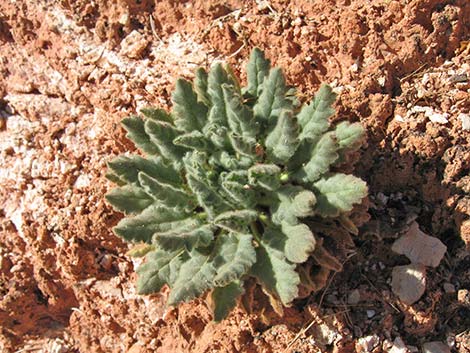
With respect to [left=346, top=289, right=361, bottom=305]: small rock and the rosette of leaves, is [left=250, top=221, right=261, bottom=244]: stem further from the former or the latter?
[left=346, top=289, right=361, bottom=305]: small rock

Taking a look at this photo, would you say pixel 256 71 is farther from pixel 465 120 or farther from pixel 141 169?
pixel 465 120

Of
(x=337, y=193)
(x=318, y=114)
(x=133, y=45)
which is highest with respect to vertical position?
(x=133, y=45)

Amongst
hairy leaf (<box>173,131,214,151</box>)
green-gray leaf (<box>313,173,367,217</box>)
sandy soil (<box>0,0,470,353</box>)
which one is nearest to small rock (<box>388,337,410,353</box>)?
sandy soil (<box>0,0,470,353</box>)

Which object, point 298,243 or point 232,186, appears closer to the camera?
point 298,243

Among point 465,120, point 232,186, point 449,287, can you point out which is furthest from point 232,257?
point 465,120

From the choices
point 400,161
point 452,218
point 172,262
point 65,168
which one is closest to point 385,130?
point 400,161

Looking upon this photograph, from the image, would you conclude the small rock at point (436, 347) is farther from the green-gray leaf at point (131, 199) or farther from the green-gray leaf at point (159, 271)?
the green-gray leaf at point (131, 199)
